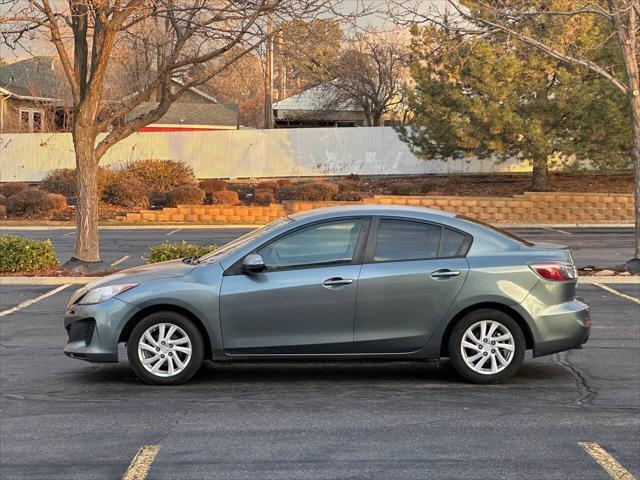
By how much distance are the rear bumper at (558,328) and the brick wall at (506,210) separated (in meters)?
20.9

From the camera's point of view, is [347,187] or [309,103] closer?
[347,187]

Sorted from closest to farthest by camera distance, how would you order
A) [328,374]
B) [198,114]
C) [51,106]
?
[328,374] → [51,106] → [198,114]

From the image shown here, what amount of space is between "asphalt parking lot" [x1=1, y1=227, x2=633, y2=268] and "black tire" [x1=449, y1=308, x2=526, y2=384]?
33.2ft

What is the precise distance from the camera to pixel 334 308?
781 cm

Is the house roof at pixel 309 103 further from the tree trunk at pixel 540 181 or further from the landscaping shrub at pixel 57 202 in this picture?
the landscaping shrub at pixel 57 202

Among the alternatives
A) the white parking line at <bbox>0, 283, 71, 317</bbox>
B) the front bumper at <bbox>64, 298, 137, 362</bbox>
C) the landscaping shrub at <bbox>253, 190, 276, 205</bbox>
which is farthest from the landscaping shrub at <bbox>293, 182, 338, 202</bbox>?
the front bumper at <bbox>64, 298, 137, 362</bbox>

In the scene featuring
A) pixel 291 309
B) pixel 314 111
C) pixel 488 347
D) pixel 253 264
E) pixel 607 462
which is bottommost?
pixel 607 462

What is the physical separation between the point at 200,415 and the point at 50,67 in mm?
40010

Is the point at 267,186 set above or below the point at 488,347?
above

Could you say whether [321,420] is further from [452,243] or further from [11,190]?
[11,190]

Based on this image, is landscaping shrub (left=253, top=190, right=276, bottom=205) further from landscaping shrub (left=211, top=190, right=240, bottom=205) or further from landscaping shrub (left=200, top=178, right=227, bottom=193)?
landscaping shrub (left=200, top=178, right=227, bottom=193)

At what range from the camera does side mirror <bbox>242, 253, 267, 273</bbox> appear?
25.5ft

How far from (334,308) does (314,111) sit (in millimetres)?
42708

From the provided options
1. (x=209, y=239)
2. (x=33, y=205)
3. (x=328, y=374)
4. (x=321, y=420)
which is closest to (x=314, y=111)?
(x=33, y=205)
